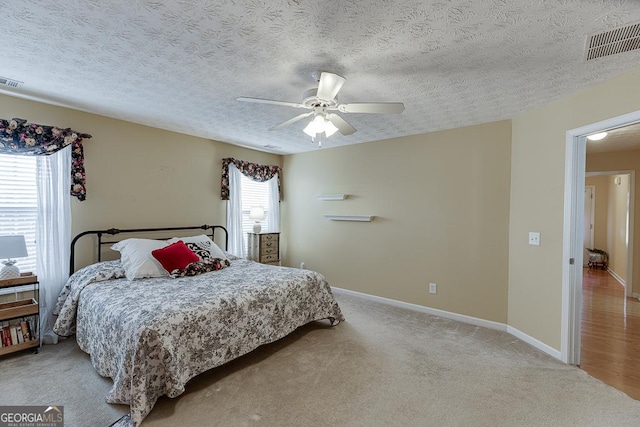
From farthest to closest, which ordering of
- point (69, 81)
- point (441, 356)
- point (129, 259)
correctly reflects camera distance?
point (129, 259) < point (441, 356) < point (69, 81)

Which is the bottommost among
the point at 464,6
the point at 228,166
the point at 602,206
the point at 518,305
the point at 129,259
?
the point at 518,305

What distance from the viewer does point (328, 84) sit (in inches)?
75.4

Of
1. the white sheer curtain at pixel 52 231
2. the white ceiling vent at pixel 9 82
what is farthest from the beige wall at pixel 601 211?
the white ceiling vent at pixel 9 82

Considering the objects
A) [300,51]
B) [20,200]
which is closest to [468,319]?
[300,51]

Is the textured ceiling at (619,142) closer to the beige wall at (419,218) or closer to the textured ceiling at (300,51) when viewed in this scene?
the beige wall at (419,218)

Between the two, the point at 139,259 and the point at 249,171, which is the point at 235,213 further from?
the point at 139,259

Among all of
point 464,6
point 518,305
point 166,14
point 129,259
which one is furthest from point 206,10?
point 518,305

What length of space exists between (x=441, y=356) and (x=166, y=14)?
332 centimetres

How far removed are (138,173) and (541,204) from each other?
4.57 metres

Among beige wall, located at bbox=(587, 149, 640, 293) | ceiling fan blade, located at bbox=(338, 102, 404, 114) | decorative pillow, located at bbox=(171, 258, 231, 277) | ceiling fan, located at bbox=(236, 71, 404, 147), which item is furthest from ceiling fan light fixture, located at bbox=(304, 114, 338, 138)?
beige wall, located at bbox=(587, 149, 640, 293)

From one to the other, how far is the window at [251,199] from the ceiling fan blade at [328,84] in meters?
3.09

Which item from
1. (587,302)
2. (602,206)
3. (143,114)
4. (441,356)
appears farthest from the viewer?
(602,206)

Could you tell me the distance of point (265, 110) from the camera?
302 centimetres

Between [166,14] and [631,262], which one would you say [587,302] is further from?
[166,14]
